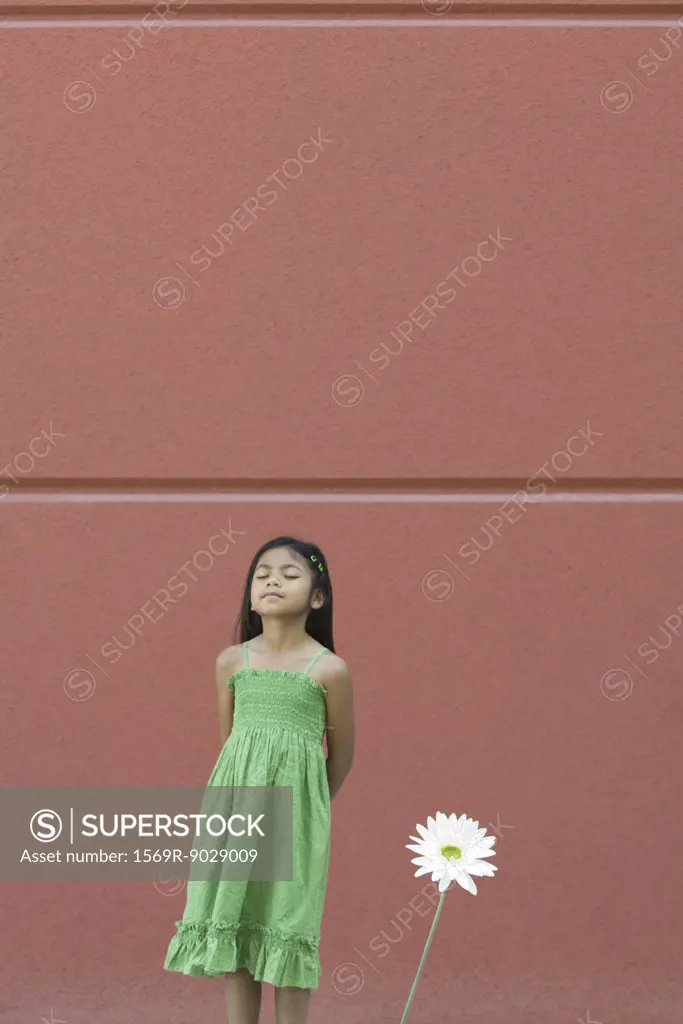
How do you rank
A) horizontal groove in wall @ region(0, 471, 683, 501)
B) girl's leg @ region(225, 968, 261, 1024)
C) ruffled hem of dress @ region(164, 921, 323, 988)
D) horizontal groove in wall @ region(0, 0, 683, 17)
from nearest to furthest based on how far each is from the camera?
ruffled hem of dress @ region(164, 921, 323, 988) < girl's leg @ region(225, 968, 261, 1024) < horizontal groove in wall @ region(0, 471, 683, 501) < horizontal groove in wall @ region(0, 0, 683, 17)

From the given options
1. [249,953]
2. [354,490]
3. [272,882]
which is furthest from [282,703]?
[354,490]

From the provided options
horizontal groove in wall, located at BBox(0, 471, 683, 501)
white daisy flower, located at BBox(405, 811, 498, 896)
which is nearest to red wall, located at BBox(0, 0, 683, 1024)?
horizontal groove in wall, located at BBox(0, 471, 683, 501)

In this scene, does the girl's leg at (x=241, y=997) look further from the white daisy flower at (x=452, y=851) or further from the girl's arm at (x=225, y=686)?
the white daisy flower at (x=452, y=851)

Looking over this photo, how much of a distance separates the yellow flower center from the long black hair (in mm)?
924

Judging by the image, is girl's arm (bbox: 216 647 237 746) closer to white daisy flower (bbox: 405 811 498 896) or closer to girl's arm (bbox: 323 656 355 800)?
girl's arm (bbox: 323 656 355 800)

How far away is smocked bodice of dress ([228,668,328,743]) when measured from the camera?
369 centimetres

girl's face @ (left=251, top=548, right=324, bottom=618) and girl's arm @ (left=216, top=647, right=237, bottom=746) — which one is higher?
girl's face @ (left=251, top=548, right=324, bottom=618)

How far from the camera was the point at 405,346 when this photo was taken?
197 inches

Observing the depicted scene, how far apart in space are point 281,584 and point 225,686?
1.21 feet

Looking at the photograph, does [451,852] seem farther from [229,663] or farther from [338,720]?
[229,663]

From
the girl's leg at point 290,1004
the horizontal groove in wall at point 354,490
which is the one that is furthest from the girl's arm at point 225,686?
the horizontal groove in wall at point 354,490

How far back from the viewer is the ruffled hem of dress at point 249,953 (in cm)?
349

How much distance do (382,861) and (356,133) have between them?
101 inches

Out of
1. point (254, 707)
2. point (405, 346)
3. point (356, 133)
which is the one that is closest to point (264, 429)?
point (405, 346)
